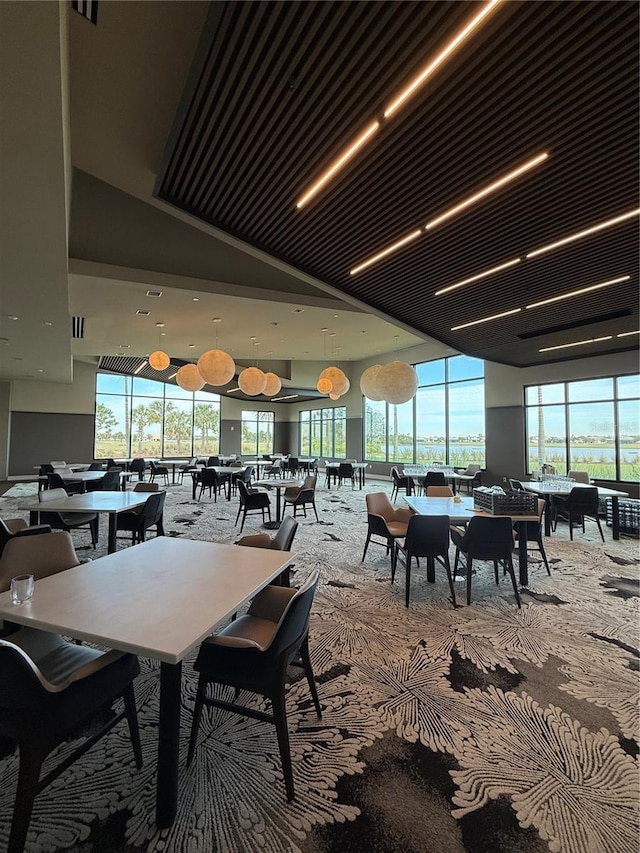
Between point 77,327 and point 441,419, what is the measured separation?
35.6 ft

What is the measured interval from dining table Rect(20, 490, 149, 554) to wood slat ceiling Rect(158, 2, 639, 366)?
3.53m

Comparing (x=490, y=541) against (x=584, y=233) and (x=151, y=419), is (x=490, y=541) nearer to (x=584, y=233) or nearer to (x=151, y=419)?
(x=584, y=233)

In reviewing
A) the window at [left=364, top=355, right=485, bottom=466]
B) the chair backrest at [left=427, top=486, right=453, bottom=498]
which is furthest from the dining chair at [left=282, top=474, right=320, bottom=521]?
the window at [left=364, top=355, right=485, bottom=466]

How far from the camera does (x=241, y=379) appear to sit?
27.1 ft

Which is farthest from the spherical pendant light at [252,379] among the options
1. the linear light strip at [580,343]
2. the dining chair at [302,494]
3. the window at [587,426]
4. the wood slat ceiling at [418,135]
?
the window at [587,426]

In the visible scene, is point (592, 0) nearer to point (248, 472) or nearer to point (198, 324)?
point (198, 324)

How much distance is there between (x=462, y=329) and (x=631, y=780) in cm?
669

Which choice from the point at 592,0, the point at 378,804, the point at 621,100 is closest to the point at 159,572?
the point at 378,804

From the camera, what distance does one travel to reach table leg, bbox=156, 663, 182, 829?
156 cm

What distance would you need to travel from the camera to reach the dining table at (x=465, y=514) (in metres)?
4.10

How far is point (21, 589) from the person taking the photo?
1844 millimetres

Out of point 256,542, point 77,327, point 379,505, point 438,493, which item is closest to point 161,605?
point 256,542

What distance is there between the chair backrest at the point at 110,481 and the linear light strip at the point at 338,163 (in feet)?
21.3

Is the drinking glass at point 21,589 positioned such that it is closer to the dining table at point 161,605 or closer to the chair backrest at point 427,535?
the dining table at point 161,605
